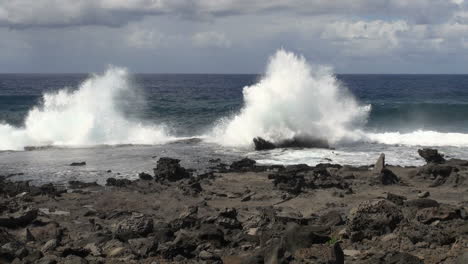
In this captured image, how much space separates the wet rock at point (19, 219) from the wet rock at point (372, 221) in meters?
7.30

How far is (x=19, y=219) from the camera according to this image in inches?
516

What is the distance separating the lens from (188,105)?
55562 mm

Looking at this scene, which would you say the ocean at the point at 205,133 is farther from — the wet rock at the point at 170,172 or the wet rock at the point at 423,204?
the wet rock at the point at 423,204

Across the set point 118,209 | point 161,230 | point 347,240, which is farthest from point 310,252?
point 118,209

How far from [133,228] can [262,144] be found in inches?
697

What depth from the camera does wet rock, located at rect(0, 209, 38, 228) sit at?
42.4ft

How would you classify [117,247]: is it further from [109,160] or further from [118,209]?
[109,160]

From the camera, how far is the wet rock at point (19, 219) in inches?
509

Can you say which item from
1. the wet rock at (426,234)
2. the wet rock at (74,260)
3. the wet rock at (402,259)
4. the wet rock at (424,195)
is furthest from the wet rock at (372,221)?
the wet rock at (424,195)

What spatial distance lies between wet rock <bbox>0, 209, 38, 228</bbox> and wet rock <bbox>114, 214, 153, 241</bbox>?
2.91 meters

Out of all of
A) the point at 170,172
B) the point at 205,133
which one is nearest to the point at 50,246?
the point at 170,172

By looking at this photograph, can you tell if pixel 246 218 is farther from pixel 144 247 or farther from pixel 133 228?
pixel 144 247

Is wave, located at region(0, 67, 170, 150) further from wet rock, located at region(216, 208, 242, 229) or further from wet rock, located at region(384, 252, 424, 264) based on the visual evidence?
wet rock, located at region(384, 252, 424, 264)

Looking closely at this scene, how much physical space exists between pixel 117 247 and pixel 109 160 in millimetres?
14430
